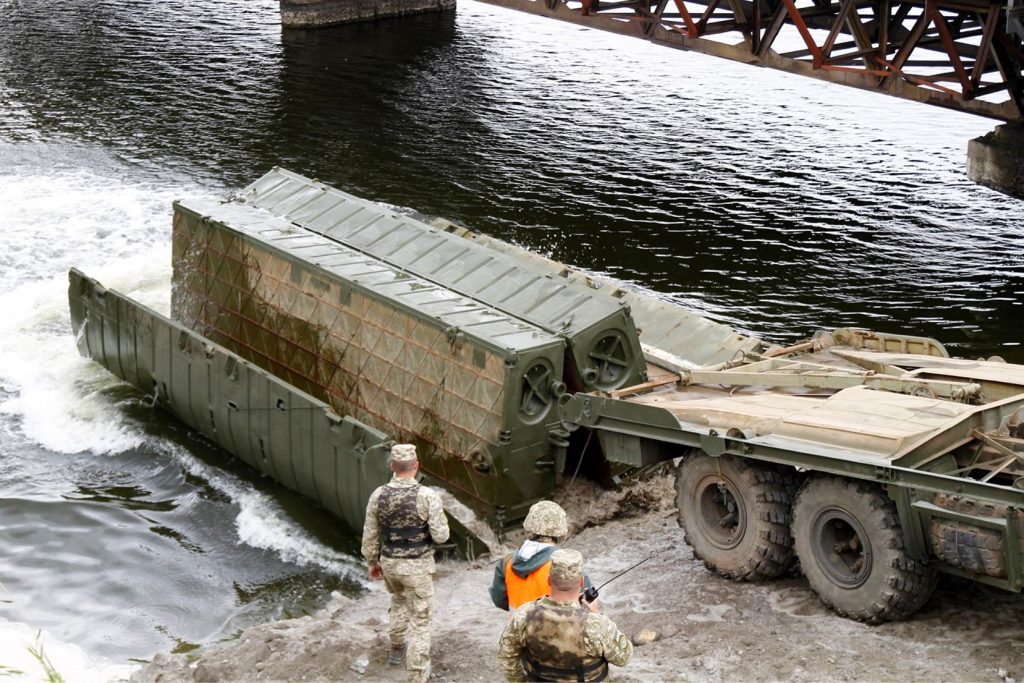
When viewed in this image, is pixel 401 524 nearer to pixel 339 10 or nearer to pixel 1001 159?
pixel 1001 159

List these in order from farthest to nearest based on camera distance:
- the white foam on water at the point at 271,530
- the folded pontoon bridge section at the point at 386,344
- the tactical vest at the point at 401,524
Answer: the white foam on water at the point at 271,530 < the folded pontoon bridge section at the point at 386,344 < the tactical vest at the point at 401,524

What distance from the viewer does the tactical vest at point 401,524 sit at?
1041 centimetres

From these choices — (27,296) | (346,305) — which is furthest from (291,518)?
(27,296)

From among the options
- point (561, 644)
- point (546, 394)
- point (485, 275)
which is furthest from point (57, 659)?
point (561, 644)

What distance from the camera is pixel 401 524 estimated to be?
10.5m

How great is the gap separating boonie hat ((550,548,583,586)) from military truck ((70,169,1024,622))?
152 inches

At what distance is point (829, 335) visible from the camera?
1548 cm

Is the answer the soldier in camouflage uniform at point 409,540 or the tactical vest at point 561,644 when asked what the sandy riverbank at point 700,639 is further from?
the tactical vest at point 561,644

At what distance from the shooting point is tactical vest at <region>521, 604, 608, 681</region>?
310 inches

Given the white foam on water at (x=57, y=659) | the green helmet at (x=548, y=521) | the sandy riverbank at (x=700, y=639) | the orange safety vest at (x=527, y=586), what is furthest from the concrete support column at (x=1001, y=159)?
the white foam on water at (x=57, y=659)

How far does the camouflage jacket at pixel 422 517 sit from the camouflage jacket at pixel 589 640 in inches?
89.0

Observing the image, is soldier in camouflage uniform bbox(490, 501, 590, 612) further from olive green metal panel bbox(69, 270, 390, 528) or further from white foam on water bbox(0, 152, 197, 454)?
white foam on water bbox(0, 152, 197, 454)

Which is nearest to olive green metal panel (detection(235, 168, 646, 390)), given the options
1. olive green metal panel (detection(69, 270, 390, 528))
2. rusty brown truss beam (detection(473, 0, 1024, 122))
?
olive green metal panel (detection(69, 270, 390, 528))

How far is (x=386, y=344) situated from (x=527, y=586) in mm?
7315
